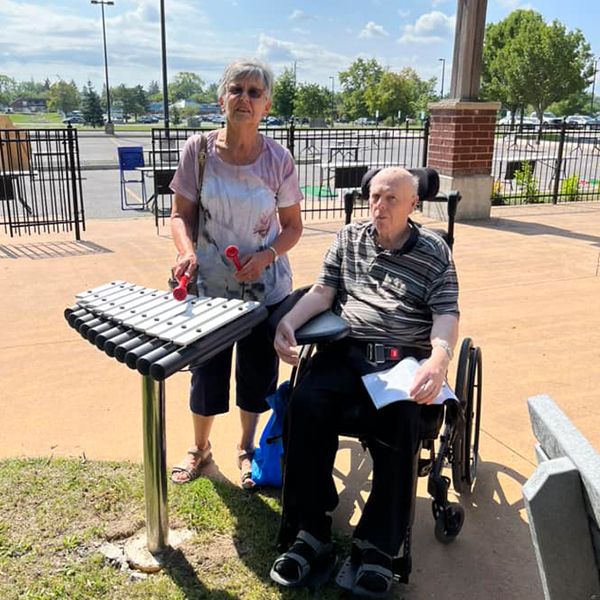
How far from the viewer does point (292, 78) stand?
161 ft

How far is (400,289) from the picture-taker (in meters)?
2.68

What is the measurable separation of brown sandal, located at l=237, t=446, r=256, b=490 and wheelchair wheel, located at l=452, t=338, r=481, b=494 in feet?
2.86

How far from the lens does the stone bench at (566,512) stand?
1218 mm

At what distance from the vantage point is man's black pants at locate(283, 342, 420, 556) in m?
2.28

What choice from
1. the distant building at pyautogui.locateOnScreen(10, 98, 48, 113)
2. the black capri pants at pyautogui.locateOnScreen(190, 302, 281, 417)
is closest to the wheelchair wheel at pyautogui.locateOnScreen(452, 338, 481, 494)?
the black capri pants at pyautogui.locateOnScreen(190, 302, 281, 417)

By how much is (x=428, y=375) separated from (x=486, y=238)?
627 centimetres

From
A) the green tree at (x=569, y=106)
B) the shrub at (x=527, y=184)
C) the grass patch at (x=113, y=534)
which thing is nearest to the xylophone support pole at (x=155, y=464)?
the grass patch at (x=113, y=534)

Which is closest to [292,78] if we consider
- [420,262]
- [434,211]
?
[434,211]

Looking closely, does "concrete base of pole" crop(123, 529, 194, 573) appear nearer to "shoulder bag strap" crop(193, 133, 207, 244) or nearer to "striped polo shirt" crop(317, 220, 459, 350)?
"striped polo shirt" crop(317, 220, 459, 350)

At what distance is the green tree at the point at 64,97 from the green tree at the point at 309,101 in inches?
2019

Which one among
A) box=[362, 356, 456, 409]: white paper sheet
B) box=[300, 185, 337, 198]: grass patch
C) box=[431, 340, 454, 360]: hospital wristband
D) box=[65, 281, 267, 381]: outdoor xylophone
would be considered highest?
box=[65, 281, 267, 381]: outdoor xylophone

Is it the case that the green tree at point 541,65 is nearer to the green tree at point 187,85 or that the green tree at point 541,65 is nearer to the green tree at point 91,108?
the green tree at point 91,108

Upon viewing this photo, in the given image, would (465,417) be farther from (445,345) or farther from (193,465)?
(193,465)

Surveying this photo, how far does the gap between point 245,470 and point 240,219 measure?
1.13 metres
